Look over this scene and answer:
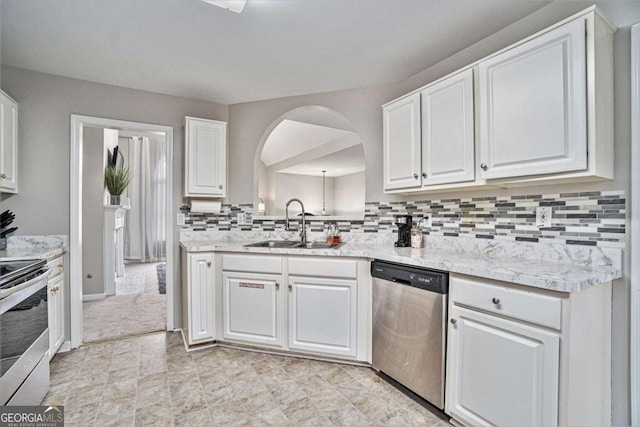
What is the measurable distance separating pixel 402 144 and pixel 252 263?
1.52m

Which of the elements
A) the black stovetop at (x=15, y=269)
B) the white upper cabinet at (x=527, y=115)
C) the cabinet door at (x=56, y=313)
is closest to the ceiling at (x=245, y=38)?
the white upper cabinet at (x=527, y=115)

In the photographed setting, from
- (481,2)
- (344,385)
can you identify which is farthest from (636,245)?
(344,385)

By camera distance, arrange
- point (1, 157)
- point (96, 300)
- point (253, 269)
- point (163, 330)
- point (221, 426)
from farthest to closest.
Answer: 1. point (96, 300)
2. point (163, 330)
3. point (253, 269)
4. point (1, 157)
5. point (221, 426)

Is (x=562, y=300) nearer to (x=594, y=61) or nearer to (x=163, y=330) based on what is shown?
(x=594, y=61)

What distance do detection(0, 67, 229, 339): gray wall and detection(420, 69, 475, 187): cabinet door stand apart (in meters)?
2.67

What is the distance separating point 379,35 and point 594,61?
1215 mm

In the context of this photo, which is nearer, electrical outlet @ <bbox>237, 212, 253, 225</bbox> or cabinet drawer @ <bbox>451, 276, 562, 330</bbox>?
cabinet drawer @ <bbox>451, 276, 562, 330</bbox>

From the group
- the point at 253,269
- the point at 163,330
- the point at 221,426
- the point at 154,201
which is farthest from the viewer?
the point at 154,201

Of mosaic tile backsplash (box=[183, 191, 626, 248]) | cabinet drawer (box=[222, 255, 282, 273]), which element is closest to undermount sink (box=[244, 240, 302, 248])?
mosaic tile backsplash (box=[183, 191, 626, 248])

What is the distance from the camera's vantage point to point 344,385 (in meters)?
2.12

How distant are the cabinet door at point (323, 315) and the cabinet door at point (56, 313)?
69.9 inches

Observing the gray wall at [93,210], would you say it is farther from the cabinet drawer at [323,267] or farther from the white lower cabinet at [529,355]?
the white lower cabinet at [529,355]

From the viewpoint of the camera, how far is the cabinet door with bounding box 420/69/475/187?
195cm

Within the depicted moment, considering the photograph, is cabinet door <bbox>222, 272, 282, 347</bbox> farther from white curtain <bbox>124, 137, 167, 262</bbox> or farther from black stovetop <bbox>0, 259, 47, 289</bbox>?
white curtain <bbox>124, 137, 167, 262</bbox>
